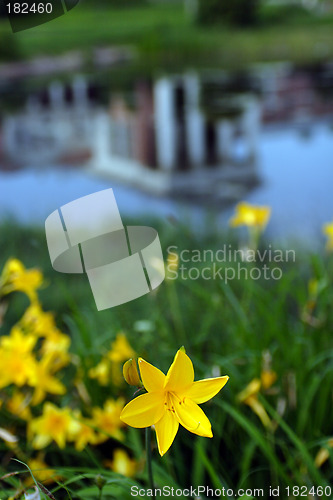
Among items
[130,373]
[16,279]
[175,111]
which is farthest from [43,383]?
[175,111]

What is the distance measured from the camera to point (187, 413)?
355 mm

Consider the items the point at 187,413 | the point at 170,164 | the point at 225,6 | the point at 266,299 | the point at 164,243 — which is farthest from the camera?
the point at 225,6

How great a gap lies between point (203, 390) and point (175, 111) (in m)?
3.09

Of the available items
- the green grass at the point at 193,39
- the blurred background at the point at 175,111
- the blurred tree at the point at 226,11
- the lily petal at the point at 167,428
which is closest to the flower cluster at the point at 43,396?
the lily petal at the point at 167,428

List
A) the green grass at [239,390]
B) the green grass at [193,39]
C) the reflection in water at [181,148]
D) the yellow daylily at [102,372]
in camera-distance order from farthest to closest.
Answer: the green grass at [193,39] → the reflection in water at [181,148] → the yellow daylily at [102,372] → the green grass at [239,390]

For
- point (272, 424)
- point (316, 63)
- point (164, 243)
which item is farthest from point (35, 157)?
point (316, 63)

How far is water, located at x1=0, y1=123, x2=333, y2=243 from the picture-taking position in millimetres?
1854

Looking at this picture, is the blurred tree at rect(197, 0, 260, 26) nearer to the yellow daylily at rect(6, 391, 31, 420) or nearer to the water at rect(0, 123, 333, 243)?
the water at rect(0, 123, 333, 243)

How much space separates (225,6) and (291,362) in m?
3.18

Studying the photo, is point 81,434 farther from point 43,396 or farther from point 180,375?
point 180,375

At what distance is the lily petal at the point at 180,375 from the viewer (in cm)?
34

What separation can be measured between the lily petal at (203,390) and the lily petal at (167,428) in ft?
0.06

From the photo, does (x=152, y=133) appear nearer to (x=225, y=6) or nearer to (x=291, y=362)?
(x=225, y=6)

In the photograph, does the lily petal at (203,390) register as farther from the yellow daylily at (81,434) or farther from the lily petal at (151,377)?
the yellow daylily at (81,434)
